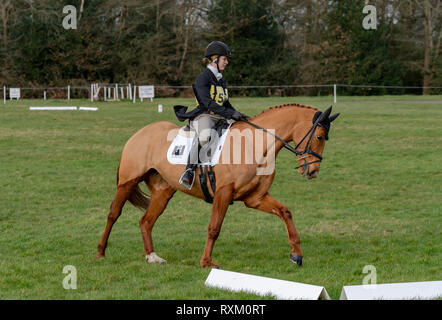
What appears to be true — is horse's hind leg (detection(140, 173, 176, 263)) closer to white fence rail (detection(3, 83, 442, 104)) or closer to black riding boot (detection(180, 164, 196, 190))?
black riding boot (detection(180, 164, 196, 190))

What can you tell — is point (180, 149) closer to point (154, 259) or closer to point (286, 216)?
point (154, 259)

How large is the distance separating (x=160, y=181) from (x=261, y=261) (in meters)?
1.84

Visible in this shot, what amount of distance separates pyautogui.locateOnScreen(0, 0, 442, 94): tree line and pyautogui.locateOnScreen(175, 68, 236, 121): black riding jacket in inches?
1787

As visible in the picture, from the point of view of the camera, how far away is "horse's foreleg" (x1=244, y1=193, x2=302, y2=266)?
26.6 feet

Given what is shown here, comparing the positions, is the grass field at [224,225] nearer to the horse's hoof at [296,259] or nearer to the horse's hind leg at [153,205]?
the horse's hoof at [296,259]

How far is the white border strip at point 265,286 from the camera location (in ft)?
19.7

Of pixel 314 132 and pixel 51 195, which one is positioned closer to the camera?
pixel 314 132

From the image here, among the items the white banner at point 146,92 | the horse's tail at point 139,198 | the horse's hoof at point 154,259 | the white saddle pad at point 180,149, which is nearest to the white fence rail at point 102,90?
the white banner at point 146,92

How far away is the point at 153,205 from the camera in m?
8.96

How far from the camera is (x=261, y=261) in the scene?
341 inches

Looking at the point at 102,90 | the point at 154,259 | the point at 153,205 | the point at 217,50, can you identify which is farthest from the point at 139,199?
the point at 102,90

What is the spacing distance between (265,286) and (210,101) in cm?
276
